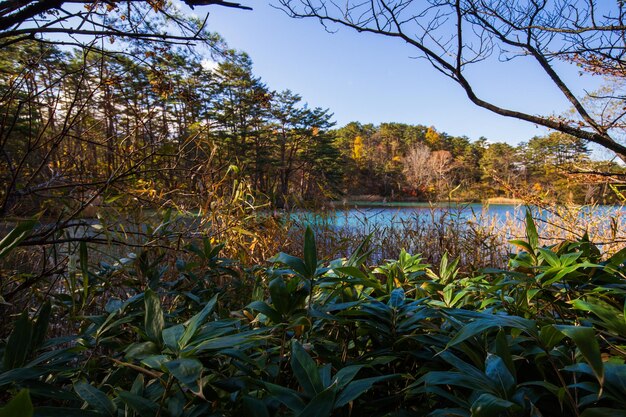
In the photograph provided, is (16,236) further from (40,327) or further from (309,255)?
(309,255)

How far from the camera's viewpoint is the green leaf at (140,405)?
34cm

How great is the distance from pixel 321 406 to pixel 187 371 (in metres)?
0.13

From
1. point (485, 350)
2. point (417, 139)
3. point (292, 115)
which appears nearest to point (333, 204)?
point (485, 350)

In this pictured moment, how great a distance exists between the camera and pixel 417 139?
160 feet

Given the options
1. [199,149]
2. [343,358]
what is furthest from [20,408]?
[199,149]

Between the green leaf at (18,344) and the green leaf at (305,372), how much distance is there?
33cm

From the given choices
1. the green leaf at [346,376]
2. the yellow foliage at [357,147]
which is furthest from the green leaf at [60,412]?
the yellow foliage at [357,147]

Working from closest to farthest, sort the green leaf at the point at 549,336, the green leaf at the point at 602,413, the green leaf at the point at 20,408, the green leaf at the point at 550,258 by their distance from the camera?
the green leaf at the point at 20,408, the green leaf at the point at 602,413, the green leaf at the point at 549,336, the green leaf at the point at 550,258

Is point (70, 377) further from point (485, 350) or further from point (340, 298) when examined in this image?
point (485, 350)

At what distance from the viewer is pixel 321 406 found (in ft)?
1.04

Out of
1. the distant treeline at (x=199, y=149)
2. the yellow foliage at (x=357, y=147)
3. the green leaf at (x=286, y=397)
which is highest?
the yellow foliage at (x=357, y=147)

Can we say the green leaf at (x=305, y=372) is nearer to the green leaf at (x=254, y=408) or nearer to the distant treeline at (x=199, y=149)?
the green leaf at (x=254, y=408)

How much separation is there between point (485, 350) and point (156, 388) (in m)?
0.44

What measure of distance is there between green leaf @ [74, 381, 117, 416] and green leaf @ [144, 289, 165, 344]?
7 centimetres
